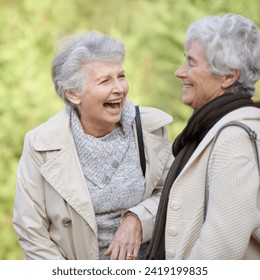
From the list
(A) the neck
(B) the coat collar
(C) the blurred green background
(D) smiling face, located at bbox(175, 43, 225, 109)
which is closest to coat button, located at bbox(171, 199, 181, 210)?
(B) the coat collar

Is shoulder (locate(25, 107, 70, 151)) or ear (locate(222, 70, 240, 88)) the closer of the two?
ear (locate(222, 70, 240, 88))

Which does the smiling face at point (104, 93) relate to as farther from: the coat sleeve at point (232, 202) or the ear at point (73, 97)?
the coat sleeve at point (232, 202)

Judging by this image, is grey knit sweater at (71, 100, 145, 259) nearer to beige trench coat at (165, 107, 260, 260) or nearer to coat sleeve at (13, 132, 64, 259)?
coat sleeve at (13, 132, 64, 259)

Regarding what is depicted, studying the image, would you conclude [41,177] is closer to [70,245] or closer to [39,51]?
[70,245]

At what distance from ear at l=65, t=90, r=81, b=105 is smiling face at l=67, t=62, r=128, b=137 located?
0.06 ft

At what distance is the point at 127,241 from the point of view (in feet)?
10.6

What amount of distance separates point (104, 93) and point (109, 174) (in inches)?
Result: 13.2

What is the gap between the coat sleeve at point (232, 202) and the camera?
8.63 feet

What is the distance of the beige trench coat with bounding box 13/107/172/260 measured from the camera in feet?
10.7

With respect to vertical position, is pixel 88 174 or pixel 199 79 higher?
pixel 199 79

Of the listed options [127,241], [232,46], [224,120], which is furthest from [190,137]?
[127,241]

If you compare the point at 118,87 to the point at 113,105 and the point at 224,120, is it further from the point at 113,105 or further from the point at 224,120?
the point at 224,120

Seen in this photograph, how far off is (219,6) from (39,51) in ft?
4.41
